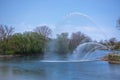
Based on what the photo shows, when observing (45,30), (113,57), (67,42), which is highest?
(45,30)

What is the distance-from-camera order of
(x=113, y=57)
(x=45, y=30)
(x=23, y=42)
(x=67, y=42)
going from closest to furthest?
1. (x=113, y=57)
2. (x=45, y=30)
3. (x=67, y=42)
4. (x=23, y=42)

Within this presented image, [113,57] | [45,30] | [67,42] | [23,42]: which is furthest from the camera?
[23,42]

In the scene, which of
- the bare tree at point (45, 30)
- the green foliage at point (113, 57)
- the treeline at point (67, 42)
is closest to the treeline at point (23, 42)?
the bare tree at point (45, 30)

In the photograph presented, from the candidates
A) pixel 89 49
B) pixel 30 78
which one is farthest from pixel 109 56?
pixel 30 78

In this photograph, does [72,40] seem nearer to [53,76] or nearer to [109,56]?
[109,56]

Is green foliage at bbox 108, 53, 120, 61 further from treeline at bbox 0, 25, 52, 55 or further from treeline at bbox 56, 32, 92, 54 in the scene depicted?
treeline at bbox 0, 25, 52, 55

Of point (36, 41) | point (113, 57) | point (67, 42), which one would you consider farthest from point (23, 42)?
point (113, 57)

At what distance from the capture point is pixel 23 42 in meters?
13.4

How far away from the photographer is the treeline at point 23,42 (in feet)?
40.9

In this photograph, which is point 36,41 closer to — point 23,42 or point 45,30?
point 23,42

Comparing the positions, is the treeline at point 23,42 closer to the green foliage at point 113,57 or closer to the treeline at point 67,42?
the treeline at point 67,42

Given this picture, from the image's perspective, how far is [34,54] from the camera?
44.2 ft

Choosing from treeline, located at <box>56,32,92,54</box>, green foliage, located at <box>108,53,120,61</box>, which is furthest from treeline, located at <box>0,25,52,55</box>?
green foliage, located at <box>108,53,120,61</box>

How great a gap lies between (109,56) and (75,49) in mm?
3025
